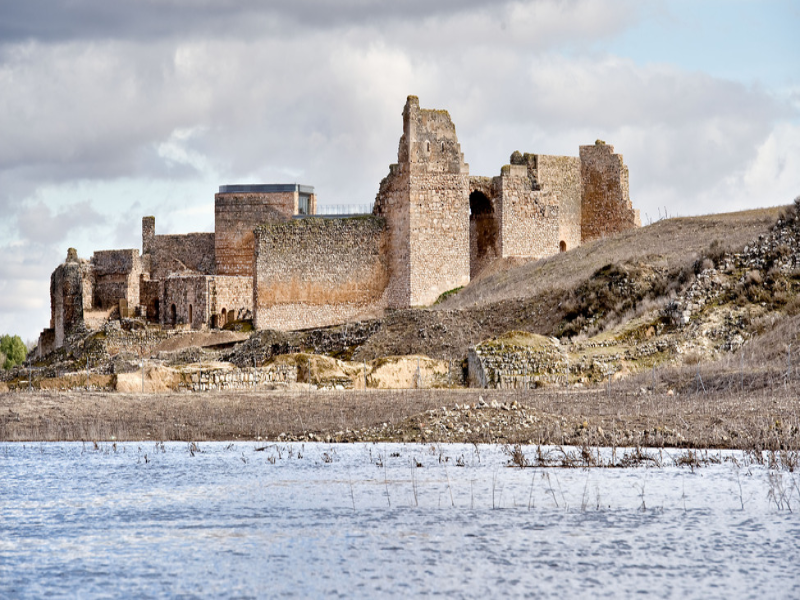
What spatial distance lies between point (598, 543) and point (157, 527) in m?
4.48

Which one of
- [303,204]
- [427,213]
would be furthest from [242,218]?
[427,213]

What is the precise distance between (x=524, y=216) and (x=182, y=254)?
1840 centimetres

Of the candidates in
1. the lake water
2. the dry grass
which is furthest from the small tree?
the lake water

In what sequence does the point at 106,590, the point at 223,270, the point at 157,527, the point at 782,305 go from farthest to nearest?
the point at 223,270 → the point at 782,305 → the point at 157,527 → the point at 106,590

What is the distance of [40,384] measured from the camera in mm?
30094

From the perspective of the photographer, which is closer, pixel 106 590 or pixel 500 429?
pixel 106 590

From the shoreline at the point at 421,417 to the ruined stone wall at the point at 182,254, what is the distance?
1124 inches

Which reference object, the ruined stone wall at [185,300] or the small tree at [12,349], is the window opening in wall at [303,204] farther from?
the small tree at [12,349]

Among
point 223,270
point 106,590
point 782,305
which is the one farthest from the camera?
point 223,270

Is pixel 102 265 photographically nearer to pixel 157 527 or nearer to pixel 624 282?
pixel 624 282

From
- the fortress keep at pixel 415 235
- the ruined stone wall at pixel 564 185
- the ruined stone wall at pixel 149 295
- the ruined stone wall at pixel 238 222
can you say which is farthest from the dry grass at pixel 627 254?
the ruined stone wall at pixel 149 295

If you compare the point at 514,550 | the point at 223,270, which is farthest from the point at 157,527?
the point at 223,270

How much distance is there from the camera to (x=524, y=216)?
4375cm

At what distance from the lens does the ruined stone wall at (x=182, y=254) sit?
178ft
